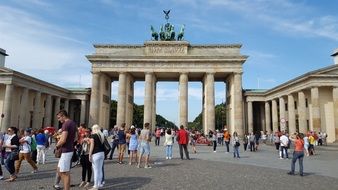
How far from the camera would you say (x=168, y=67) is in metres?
56.1

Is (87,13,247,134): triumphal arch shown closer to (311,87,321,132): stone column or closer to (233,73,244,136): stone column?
(233,73,244,136): stone column

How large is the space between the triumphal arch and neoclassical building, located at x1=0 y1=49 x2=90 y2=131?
8.69 metres

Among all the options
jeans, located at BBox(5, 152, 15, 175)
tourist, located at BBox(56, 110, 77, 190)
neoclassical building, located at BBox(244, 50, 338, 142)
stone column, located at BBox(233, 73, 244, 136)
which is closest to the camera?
tourist, located at BBox(56, 110, 77, 190)

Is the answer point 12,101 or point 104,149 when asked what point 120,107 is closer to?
point 12,101

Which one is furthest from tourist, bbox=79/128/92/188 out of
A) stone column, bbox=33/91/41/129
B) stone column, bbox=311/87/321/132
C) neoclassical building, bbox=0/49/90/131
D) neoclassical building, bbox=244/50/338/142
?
stone column, bbox=33/91/41/129

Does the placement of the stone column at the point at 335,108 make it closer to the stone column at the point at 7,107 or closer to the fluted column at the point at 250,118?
the fluted column at the point at 250,118

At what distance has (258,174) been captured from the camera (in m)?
13.2

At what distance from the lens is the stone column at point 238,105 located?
177 feet

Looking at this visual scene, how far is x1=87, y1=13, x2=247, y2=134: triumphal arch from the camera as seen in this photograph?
5541 centimetres

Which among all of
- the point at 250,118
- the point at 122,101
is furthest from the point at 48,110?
the point at 250,118

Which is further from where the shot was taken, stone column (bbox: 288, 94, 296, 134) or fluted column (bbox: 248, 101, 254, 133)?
fluted column (bbox: 248, 101, 254, 133)

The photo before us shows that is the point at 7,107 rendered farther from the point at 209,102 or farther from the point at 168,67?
the point at 209,102

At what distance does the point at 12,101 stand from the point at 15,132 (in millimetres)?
40452

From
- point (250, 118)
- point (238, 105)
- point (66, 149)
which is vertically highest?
point (238, 105)
